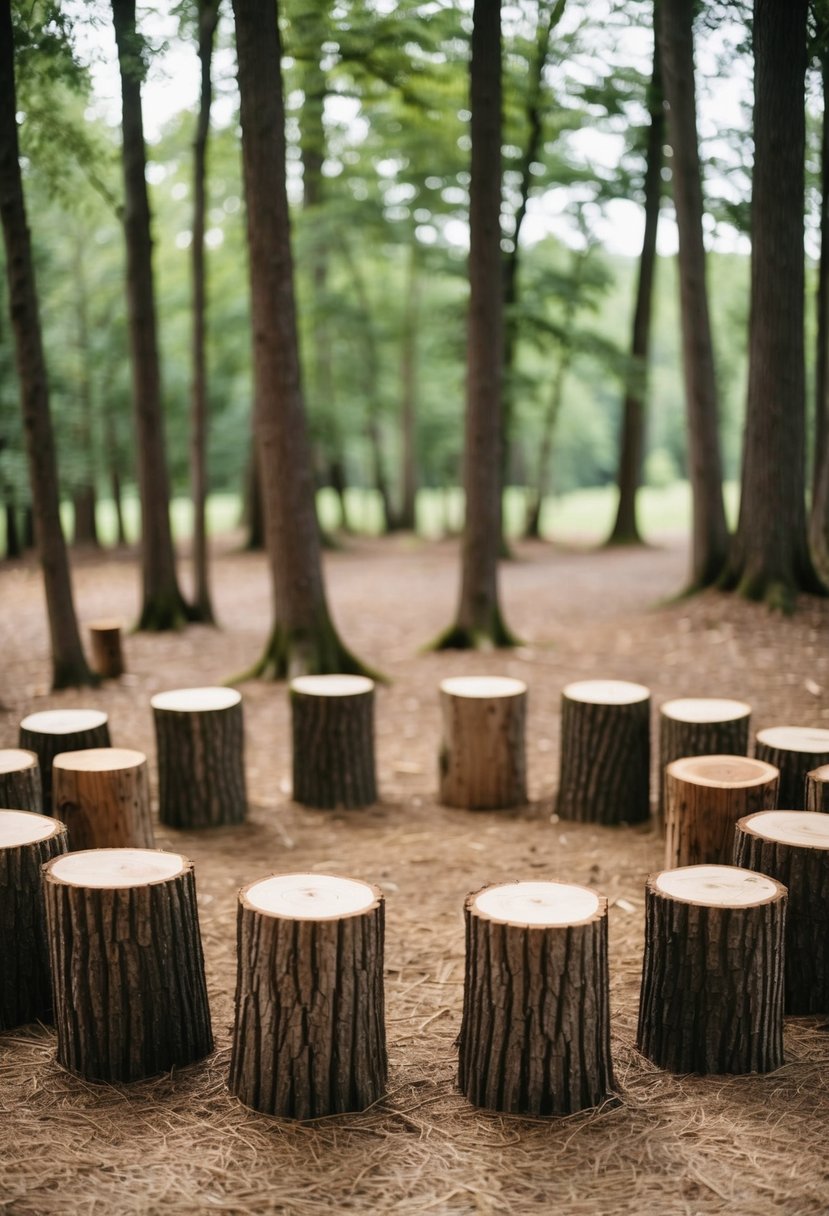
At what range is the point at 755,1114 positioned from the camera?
10.8 ft

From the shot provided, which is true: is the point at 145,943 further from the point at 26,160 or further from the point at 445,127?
the point at 445,127

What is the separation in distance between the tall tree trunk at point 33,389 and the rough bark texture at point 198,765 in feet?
9.35

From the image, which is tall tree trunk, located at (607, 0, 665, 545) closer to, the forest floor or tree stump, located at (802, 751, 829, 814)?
the forest floor

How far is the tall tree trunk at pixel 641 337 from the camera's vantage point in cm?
1664

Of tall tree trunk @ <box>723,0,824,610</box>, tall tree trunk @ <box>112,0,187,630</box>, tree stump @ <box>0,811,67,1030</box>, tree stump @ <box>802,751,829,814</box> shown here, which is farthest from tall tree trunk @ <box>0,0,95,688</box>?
tall tree trunk @ <box>723,0,824,610</box>

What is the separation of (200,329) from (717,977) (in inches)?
406

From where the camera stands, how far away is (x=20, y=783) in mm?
4898

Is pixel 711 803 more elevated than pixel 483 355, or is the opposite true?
pixel 483 355

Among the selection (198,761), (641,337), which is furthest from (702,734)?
(641,337)

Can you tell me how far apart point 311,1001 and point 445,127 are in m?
13.9

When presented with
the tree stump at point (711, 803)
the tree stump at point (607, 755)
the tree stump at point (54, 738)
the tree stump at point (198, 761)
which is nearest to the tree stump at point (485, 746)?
the tree stump at point (607, 755)

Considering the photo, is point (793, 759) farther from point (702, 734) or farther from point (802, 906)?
point (802, 906)

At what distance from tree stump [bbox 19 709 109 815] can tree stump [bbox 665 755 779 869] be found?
320cm

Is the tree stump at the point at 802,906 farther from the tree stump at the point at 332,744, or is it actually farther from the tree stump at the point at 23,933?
the tree stump at the point at 332,744
